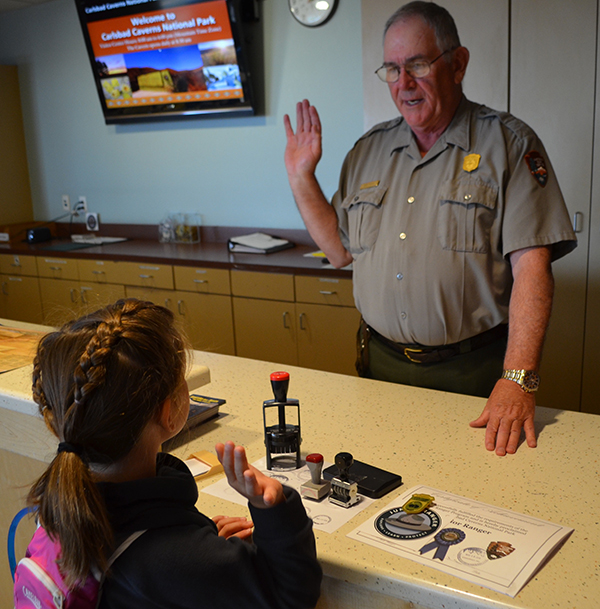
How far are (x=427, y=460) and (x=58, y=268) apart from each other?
3543 millimetres

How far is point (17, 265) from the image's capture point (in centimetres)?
448

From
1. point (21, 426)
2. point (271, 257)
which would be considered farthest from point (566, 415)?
point (271, 257)

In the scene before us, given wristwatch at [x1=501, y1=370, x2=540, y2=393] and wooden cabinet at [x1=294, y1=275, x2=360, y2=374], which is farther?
wooden cabinet at [x1=294, y1=275, x2=360, y2=374]

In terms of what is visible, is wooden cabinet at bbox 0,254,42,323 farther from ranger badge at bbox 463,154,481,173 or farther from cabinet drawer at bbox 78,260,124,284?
ranger badge at bbox 463,154,481,173

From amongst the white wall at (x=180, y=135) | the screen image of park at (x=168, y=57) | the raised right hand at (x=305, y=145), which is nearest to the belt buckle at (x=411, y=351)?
the raised right hand at (x=305, y=145)

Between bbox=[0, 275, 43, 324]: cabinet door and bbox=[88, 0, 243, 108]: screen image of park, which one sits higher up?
bbox=[88, 0, 243, 108]: screen image of park

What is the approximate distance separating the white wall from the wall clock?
43mm

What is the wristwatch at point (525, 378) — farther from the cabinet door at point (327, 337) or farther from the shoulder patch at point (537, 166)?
the cabinet door at point (327, 337)

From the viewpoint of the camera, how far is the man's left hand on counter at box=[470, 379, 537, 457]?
1313 mm

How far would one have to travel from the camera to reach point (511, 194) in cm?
172

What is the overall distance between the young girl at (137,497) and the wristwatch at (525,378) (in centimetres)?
74

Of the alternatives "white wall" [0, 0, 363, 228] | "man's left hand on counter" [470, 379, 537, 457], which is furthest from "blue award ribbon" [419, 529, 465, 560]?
"white wall" [0, 0, 363, 228]

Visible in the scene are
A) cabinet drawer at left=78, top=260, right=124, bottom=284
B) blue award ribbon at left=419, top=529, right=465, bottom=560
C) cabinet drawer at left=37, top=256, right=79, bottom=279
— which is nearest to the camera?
blue award ribbon at left=419, top=529, right=465, bottom=560

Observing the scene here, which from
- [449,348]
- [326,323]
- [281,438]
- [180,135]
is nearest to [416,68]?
[449,348]
